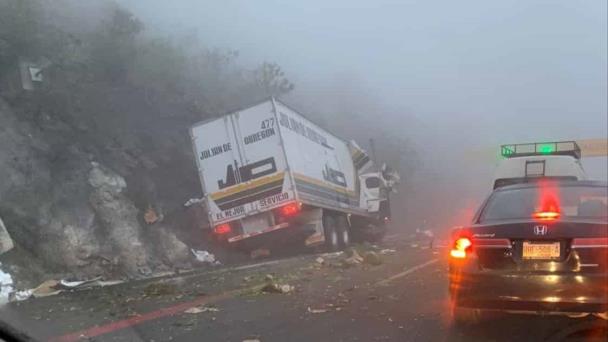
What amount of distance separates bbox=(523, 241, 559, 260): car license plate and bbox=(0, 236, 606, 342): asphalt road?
779mm

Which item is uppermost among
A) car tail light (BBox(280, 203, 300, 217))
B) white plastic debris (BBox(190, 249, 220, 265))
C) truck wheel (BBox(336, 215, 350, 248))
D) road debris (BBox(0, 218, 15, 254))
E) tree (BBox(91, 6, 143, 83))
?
tree (BBox(91, 6, 143, 83))

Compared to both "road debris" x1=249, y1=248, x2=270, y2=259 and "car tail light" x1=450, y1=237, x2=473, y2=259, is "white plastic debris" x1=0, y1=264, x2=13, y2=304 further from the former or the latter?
"road debris" x1=249, y1=248, x2=270, y2=259

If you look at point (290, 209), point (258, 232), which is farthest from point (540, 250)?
point (258, 232)

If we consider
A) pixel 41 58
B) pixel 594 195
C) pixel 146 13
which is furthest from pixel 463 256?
pixel 146 13

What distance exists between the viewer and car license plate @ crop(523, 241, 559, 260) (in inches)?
201

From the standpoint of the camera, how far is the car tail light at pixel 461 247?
555 cm

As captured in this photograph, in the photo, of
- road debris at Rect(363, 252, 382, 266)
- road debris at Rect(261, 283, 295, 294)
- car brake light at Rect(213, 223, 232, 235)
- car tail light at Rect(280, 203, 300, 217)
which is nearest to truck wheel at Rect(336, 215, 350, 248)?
car tail light at Rect(280, 203, 300, 217)

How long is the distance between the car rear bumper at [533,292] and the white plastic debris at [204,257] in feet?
31.2

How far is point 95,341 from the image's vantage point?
5.95 m

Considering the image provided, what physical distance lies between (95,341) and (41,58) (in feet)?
32.4

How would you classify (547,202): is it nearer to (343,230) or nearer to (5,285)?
(5,285)

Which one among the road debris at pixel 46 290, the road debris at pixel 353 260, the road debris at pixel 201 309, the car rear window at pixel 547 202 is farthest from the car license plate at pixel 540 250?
the road debris at pixel 353 260

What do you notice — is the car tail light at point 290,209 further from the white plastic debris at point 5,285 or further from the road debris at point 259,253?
the white plastic debris at point 5,285

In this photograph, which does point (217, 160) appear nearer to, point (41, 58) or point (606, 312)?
point (41, 58)
